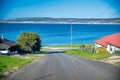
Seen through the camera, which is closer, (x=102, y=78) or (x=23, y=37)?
(x=102, y=78)

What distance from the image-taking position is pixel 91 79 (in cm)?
1520

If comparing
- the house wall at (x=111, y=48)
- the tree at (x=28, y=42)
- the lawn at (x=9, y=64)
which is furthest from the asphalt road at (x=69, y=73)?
the tree at (x=28, y=42)

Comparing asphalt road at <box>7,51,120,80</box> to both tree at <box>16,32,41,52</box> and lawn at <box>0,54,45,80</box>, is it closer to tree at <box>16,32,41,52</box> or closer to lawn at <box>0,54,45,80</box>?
lawn at <box>0,54,45,80</box>

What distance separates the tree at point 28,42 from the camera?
55.0 meters

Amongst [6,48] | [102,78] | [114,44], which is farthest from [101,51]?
[102,78]

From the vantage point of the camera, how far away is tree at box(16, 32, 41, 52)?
180ft

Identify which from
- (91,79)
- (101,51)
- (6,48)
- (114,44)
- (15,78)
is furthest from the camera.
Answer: (101,51)

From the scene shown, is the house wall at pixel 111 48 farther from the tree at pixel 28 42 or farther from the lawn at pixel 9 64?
the tree at pixel 28 42

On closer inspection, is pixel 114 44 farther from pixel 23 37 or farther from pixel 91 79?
pixel 23 37

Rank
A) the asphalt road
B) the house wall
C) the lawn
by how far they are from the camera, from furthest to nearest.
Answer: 1. the house wall
2. the lawn
3. the asphalt road

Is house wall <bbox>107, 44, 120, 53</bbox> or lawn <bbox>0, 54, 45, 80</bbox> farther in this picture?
house wall <bbox>107, 44, 120, 53</bbox>

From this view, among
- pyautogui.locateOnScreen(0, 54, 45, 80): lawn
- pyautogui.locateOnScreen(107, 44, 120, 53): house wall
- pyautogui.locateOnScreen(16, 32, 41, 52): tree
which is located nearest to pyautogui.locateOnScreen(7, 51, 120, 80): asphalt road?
pyautogui.locateOnScreen(0, 54, 45, 80): lawn

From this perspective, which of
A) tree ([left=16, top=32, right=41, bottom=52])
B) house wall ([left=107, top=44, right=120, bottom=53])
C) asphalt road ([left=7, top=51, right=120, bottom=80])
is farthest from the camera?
tree ([left=16, top=32, right=41, bottom=52])

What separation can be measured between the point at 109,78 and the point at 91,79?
3.79ft
